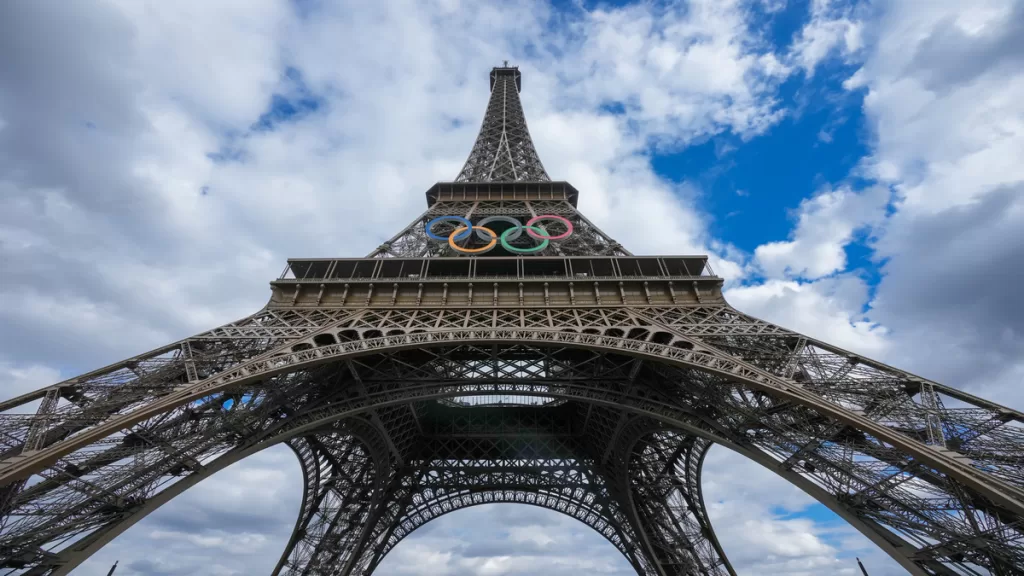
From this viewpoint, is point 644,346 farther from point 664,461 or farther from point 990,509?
point 664,461

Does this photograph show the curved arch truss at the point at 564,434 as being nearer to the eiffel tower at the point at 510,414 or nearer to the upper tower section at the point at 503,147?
the eiffel tower at the point at 510,414

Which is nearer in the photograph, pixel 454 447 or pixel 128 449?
pixel 128 449

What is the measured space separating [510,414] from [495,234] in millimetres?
10862

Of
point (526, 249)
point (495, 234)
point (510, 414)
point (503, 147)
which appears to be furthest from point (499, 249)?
point (503, 147)

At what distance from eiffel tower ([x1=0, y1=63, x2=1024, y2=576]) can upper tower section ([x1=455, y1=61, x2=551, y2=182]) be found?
14.5ft

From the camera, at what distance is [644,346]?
580 inches

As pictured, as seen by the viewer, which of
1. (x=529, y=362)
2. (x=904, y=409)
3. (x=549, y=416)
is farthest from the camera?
(x=549, y=416)

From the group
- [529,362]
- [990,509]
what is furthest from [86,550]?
[990,509]

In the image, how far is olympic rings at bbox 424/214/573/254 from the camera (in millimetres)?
21531

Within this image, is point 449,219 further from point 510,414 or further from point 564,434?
point 564,434

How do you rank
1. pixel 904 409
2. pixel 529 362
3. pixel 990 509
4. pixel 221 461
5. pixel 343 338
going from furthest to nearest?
pixel 529 362 → pixel 343 338 → pixel 221 461 → pixel 904 409 → pixel 990 509

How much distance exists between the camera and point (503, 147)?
37875 mm

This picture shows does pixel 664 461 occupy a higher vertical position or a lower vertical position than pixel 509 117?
lower

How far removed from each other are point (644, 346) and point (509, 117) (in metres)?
32.7
